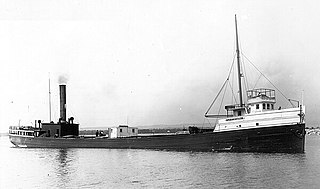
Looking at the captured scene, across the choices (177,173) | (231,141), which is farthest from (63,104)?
(177,173)

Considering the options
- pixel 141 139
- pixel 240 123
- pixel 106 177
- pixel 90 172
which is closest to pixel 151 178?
pixel 106 177

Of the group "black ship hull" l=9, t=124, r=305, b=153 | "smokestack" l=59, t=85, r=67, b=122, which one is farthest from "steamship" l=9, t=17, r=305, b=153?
"smokestack" l=59, t=85, r=67, b=122

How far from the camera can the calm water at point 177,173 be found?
872 inches

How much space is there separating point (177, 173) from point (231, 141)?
13.8m

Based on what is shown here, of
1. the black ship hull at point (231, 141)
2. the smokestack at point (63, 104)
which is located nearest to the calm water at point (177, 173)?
the black ship hull at point (231, 141)

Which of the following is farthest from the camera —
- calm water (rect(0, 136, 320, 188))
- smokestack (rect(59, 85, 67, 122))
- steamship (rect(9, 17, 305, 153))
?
smokestack (rect(59, 85, 67, 122))

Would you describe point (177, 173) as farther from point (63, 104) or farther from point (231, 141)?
point (63, 104)

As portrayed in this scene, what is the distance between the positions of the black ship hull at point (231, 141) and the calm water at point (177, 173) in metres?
2.03

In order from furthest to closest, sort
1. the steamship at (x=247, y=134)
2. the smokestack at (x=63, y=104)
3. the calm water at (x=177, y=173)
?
the smokestack at (x=63, y=104), the steamship at (x=247, y=134), the calm water at (x=177, y=173)

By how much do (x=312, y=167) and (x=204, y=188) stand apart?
11526 mm

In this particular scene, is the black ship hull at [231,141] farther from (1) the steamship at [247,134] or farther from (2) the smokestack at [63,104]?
(2) the smokestack at [63,104]

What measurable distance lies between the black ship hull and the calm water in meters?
2.03

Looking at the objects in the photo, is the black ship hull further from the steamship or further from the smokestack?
the smokestack

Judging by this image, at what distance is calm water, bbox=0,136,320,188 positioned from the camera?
22141mm
